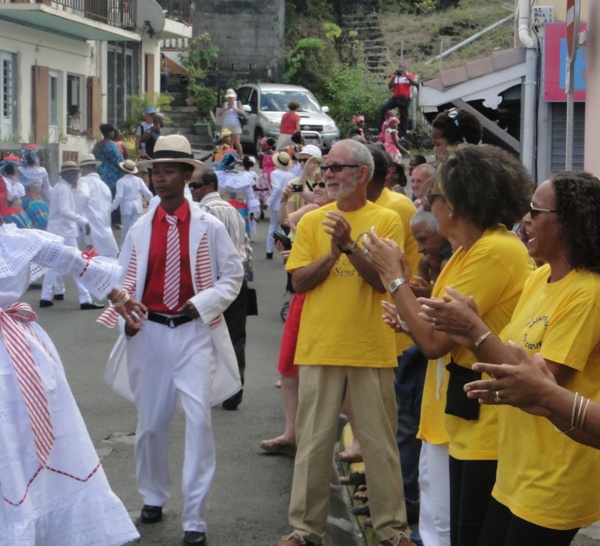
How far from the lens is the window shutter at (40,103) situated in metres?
29.1

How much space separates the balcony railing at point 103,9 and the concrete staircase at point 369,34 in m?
9.19

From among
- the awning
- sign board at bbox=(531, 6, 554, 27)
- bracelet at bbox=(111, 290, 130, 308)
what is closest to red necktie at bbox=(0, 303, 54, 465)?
bracelet at bbox=(111, 290, 130, 308)

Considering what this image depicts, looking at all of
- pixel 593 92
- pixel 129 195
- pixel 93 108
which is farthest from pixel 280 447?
pixel 93 108

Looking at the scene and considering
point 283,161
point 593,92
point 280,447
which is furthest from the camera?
point 283,161

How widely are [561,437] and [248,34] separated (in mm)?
40245

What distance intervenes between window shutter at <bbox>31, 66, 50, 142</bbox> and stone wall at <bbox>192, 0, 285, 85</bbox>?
44.5 feet

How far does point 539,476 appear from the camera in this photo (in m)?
3.66

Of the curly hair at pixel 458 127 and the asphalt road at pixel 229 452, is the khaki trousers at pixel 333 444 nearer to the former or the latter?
the asphalt road at pixel 229 452

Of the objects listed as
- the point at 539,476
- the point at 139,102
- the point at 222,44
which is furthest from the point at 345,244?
the point at 222,44

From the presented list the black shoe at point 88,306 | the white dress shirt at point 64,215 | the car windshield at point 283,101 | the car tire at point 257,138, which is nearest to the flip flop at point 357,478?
the black shoe at point 88,306

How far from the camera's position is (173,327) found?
21.7 ft

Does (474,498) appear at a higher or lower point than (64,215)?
lower

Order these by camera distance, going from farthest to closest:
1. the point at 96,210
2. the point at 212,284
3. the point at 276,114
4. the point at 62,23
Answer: the point at 276,114
the point at 62,23
the point at 96,210
the point at 212,284

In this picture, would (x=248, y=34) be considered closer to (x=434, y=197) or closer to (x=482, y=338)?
(x=434, y=197)
